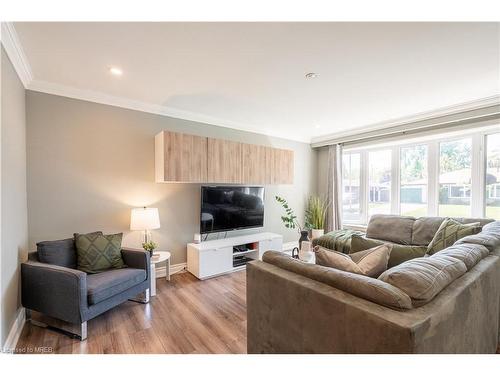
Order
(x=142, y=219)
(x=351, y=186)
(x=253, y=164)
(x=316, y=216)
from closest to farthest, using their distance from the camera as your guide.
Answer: (x=142, y=219) → (x=253, y=164) → (x=316, y=216) → (x=351, y=186)

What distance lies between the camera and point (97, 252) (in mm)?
2549

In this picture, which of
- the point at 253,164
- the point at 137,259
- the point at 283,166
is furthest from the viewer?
the point at 283,166

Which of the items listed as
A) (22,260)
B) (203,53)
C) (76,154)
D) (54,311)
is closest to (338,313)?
(203,53)

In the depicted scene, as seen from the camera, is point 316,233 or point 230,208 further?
point 316,233

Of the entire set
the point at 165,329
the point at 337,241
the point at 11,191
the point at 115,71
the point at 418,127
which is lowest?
the point at 165,329

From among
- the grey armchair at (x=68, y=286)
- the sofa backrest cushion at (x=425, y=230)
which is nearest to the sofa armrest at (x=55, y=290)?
the grey armchair at (x=68, y=286)

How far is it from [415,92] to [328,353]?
10.0 feet

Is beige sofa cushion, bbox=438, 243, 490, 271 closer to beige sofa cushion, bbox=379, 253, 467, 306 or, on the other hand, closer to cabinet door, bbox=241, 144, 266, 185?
beige sofa cushion, bbox=379, 253, 467, 306

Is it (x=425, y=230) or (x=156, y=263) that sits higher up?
(x=425, y=230)

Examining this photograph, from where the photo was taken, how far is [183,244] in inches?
144

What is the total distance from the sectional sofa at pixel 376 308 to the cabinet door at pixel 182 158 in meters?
1.92

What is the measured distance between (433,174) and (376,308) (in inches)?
158

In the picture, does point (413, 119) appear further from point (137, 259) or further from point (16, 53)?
point (16, 53)

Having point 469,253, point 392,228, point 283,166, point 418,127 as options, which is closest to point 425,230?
point 392,228
